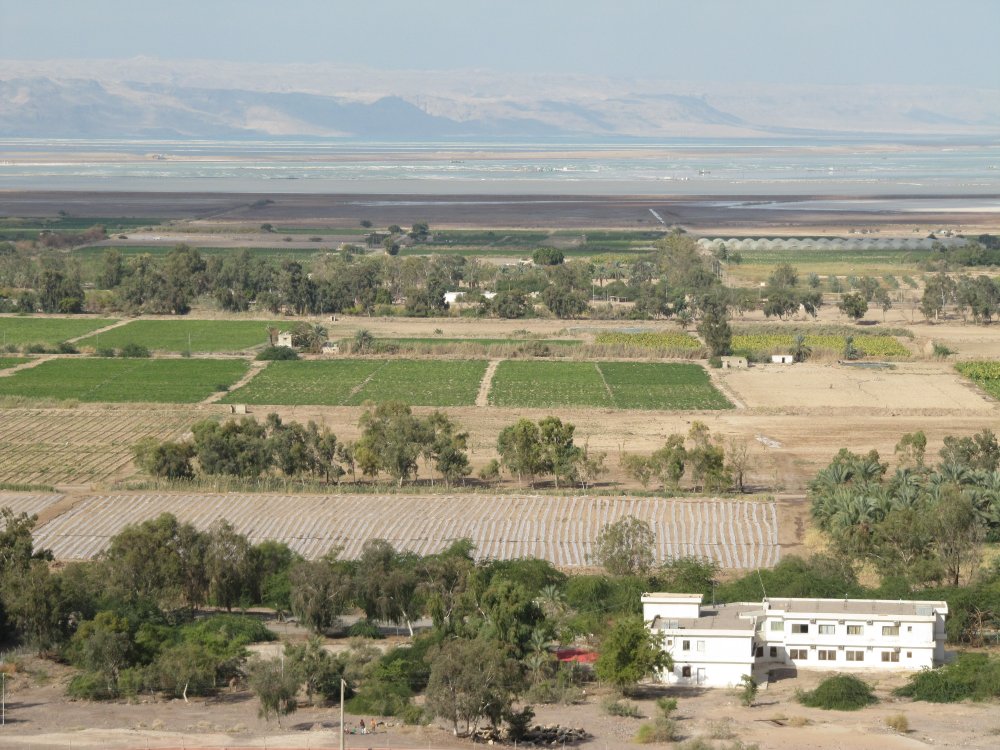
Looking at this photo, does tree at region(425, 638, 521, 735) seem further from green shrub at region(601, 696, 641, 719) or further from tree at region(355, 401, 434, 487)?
tree at region(355, 401, 434, 487)

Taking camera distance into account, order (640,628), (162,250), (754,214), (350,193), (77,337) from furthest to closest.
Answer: (350,193)
(754,214)
(162,250)
(77,337)
(640,628)

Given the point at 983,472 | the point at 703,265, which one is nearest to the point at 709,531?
the point at 983,472

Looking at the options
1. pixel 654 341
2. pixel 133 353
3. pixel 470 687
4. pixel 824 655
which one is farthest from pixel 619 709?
pixel 133 353

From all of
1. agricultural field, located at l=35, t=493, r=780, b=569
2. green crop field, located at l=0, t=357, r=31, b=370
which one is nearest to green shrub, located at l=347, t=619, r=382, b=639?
agricultural field, located at l=35, t=493, r=780, b=569

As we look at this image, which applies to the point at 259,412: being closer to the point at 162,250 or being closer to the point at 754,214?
the point at 162,250

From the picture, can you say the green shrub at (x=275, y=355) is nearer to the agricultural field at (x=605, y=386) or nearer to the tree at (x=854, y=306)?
the agricultural field at (x=605, y=386)

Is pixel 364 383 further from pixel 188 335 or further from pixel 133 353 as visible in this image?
pixel 188 335
